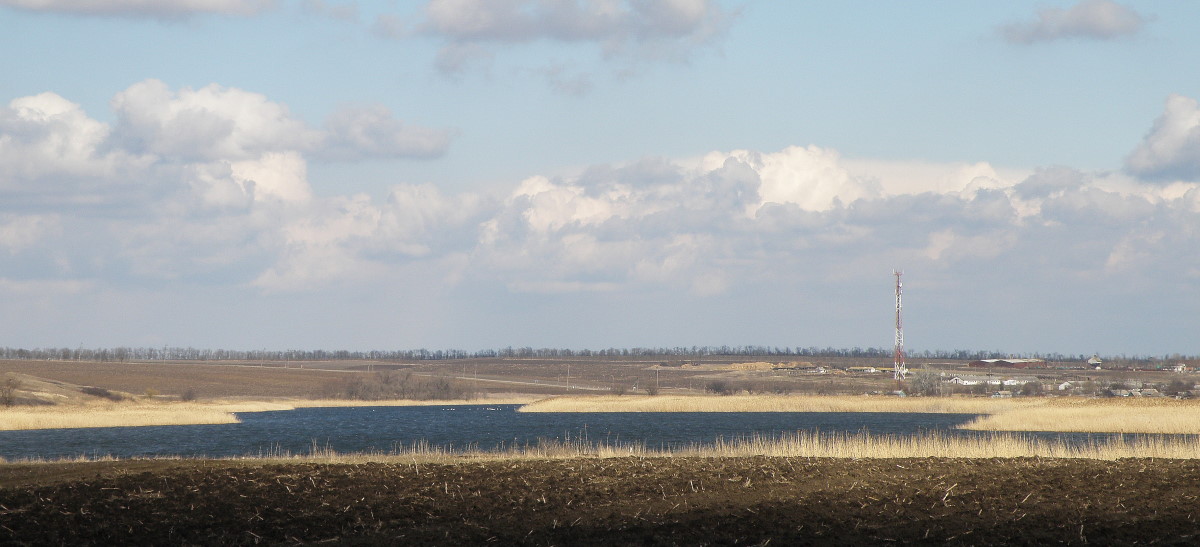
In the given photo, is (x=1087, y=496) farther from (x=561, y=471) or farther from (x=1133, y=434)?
(x=1133, y=434)

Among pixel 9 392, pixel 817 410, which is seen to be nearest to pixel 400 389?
pixel 9 392

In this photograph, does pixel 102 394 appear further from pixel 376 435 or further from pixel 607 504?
pixel 607 504

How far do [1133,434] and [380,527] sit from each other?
1985 inches

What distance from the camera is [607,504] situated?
1761 cm

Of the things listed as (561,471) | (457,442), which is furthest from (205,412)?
(561,471)

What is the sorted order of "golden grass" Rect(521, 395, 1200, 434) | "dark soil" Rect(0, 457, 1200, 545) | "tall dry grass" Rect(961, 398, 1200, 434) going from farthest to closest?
1. "golden grass" Rect(521, 395, 1200, 434)
2. "tall dry grass" Rect(961, 398, 1200, 434)
3. "dark soil" Rect(0, 457, 1200, 545)

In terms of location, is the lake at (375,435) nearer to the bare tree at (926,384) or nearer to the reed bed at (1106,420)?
the reed bed at (1106,420)

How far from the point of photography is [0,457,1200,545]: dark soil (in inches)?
600

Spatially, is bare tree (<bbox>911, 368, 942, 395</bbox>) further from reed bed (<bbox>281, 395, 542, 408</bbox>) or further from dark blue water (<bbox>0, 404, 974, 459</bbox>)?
reed bed (<bbox>281, 395, 542, 408</bbox>)

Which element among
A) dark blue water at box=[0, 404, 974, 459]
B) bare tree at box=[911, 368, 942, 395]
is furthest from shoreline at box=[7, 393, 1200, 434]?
bare tree at box=[911, 368, 942, 395]

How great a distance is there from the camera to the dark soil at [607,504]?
1525 centimetres

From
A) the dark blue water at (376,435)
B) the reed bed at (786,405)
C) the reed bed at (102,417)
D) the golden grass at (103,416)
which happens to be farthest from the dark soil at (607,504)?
the reed bed at (786,405)

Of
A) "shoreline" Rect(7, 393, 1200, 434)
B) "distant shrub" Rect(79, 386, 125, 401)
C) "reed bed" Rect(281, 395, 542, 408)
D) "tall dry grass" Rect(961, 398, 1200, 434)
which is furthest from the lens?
"reed bed" Rect(281, 395, 542, 408)

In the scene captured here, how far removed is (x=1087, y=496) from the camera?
17734 millimetres
